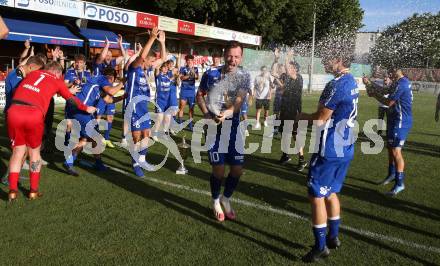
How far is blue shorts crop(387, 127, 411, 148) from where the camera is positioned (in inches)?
268

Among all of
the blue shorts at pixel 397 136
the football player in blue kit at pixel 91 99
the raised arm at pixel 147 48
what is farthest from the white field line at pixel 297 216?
the blue shorts at pixel 397 136

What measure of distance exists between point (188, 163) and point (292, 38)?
43846mm

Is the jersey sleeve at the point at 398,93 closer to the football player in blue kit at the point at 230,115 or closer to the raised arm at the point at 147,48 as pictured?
the football player in blue kit at the point at 230,115

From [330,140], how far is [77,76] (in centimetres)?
654

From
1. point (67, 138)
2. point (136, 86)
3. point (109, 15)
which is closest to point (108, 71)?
point (136, 86)

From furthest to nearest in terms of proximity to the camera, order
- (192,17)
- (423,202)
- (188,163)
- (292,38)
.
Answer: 1. (292,38)
2. (192,17)
3. (188,163)
4. (423,202)

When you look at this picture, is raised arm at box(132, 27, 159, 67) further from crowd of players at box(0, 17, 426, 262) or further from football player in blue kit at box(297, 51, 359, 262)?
football player in blue kit at box(297, 51, 359, 262)

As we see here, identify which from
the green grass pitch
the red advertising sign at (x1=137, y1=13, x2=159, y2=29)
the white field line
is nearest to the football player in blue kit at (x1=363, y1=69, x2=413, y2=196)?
the green grass pitch

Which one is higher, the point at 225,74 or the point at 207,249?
the point at 225,74

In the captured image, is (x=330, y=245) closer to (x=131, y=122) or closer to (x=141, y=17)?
(x=131, y=122)

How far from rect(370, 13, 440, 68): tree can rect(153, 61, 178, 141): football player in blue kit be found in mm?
22971

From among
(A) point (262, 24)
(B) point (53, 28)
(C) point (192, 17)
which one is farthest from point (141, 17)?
(A) point (262, 24)

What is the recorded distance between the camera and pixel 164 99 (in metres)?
11.7

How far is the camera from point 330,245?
457 centimetres
